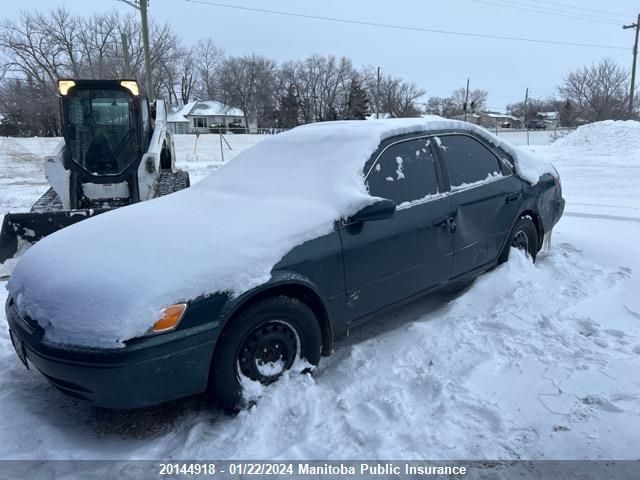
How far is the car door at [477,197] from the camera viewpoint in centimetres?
405

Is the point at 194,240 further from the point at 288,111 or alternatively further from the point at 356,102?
the point at 288,111

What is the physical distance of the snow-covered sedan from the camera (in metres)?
2.48

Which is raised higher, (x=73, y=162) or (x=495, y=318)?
(x=73, y=162)

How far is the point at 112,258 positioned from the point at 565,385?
9.00 feet

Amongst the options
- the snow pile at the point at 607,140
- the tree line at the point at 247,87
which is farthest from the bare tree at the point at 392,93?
the snow pile at the point at 607,140

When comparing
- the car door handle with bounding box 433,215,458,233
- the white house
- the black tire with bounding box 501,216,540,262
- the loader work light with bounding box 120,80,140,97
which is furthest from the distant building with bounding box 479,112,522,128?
the car door handle with bounding box 433,215,458,233

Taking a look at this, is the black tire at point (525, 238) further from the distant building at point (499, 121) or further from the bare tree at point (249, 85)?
the distant building at point (499, 121)

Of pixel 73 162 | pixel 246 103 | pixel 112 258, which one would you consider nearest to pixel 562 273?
pixel 112 258

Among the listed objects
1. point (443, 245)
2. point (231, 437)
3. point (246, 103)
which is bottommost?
point (231, 437)

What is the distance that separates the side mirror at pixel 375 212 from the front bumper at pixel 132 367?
117 cm

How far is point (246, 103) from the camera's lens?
219 ft

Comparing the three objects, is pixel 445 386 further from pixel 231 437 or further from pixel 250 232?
pixel 250 232

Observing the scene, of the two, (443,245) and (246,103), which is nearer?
(443,245)

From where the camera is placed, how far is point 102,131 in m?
7.93
